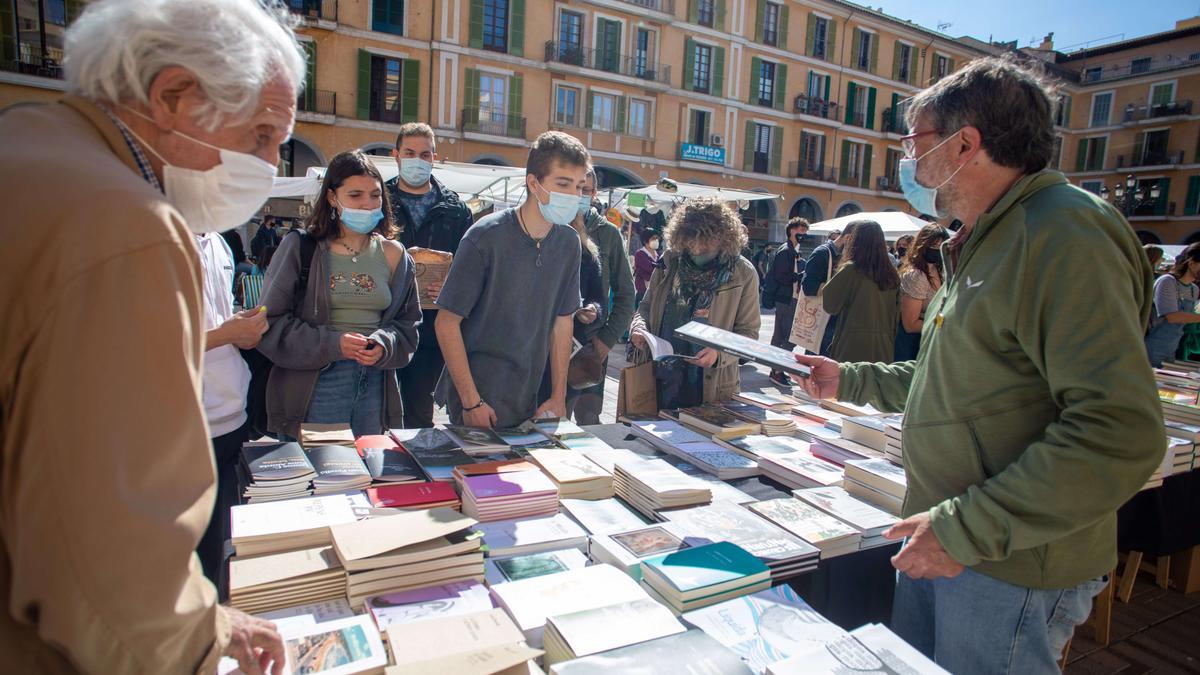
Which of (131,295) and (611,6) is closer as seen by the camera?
(131,295)

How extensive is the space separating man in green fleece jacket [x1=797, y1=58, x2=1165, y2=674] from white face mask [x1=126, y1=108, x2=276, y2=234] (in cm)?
136

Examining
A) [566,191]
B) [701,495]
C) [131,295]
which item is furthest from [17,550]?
[566,191]

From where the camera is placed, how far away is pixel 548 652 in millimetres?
1271

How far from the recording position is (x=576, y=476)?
6.39 ft

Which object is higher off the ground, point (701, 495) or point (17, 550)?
point (17, 550)

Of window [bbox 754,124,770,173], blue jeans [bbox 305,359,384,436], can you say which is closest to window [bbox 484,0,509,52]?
window [bbox 754,124,770,173]

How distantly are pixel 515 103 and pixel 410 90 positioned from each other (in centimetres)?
330

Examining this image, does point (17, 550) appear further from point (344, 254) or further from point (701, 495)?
point (344, 254)

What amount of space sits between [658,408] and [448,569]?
1.90 metres

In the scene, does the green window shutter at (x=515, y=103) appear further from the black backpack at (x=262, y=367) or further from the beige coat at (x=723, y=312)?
the black backpack at (x=262, y=367)

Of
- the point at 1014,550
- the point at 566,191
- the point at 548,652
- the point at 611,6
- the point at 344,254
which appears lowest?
the point at 548,652

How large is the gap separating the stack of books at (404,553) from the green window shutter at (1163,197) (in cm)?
4110

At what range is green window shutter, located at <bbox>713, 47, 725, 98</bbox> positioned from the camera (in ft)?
82.2

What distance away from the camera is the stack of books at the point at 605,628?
1209mm
